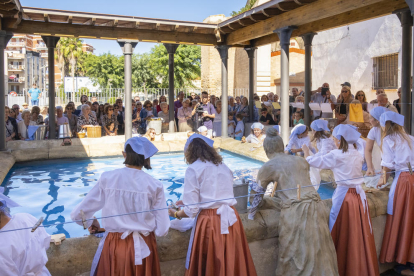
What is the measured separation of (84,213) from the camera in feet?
→ 9.46

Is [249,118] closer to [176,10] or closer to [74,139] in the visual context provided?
[74,139]

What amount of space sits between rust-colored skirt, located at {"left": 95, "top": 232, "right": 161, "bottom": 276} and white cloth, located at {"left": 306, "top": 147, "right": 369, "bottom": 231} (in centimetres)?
197

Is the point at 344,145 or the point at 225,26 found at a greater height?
the point at 225,26

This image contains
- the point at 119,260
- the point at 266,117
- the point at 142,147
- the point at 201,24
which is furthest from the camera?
the point at 266,117

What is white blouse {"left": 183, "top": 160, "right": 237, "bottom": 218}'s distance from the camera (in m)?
3.22

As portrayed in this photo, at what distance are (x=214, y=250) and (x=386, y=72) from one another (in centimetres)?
1531

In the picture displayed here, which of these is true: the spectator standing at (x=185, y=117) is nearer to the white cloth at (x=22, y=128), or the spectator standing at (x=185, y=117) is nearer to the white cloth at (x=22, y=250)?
the white cloth at (x=22, y=128)

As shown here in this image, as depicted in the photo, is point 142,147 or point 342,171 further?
point 342,171

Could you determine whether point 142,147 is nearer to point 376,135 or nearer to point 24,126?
point 376,135

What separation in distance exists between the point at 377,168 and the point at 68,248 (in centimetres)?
457

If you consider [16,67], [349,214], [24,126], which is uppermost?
[16,67]

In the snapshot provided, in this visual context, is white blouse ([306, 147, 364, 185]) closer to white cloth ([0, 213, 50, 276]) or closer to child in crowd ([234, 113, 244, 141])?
white cloth ([0, 213, 50, 276])

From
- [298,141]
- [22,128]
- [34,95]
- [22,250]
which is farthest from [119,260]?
[34,95]

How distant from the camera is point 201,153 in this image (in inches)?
130
